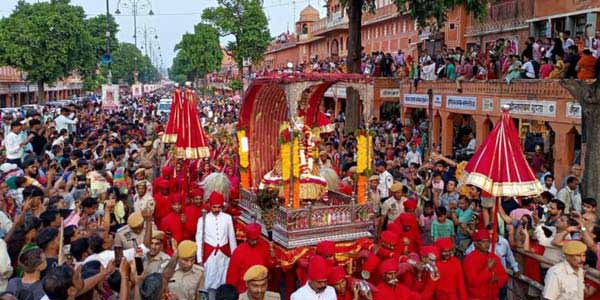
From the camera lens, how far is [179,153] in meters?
10.2

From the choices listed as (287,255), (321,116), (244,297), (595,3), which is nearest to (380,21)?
(595,3)

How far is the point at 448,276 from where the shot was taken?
627 cm

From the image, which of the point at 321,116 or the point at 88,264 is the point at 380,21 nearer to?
the point at 321,116

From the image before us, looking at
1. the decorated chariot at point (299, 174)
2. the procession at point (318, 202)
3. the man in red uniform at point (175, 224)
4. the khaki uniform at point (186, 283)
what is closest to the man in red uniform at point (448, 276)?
the procession at point (318, 202)

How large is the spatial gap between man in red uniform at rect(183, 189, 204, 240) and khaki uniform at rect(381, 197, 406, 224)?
2858 millimetres

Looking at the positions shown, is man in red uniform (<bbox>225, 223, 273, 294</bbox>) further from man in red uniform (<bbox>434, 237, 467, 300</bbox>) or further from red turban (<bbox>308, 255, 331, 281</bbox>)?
man in red uniform (<bbox>434, 237, 467, 300</bbox>)

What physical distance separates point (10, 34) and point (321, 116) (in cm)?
3303

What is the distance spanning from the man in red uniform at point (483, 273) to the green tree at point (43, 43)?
3516 cm

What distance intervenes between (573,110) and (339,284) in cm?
907

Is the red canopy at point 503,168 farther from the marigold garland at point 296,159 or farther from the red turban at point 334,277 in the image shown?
the marigold garland at point 296,159

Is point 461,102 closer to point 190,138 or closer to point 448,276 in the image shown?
point 190,138

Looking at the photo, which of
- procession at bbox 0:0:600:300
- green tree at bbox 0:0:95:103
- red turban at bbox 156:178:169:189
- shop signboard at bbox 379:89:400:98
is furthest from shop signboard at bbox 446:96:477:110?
green tree at bbox 0:0:95:103

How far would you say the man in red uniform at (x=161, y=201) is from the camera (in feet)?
30.7

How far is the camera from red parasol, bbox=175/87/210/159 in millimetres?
10094
